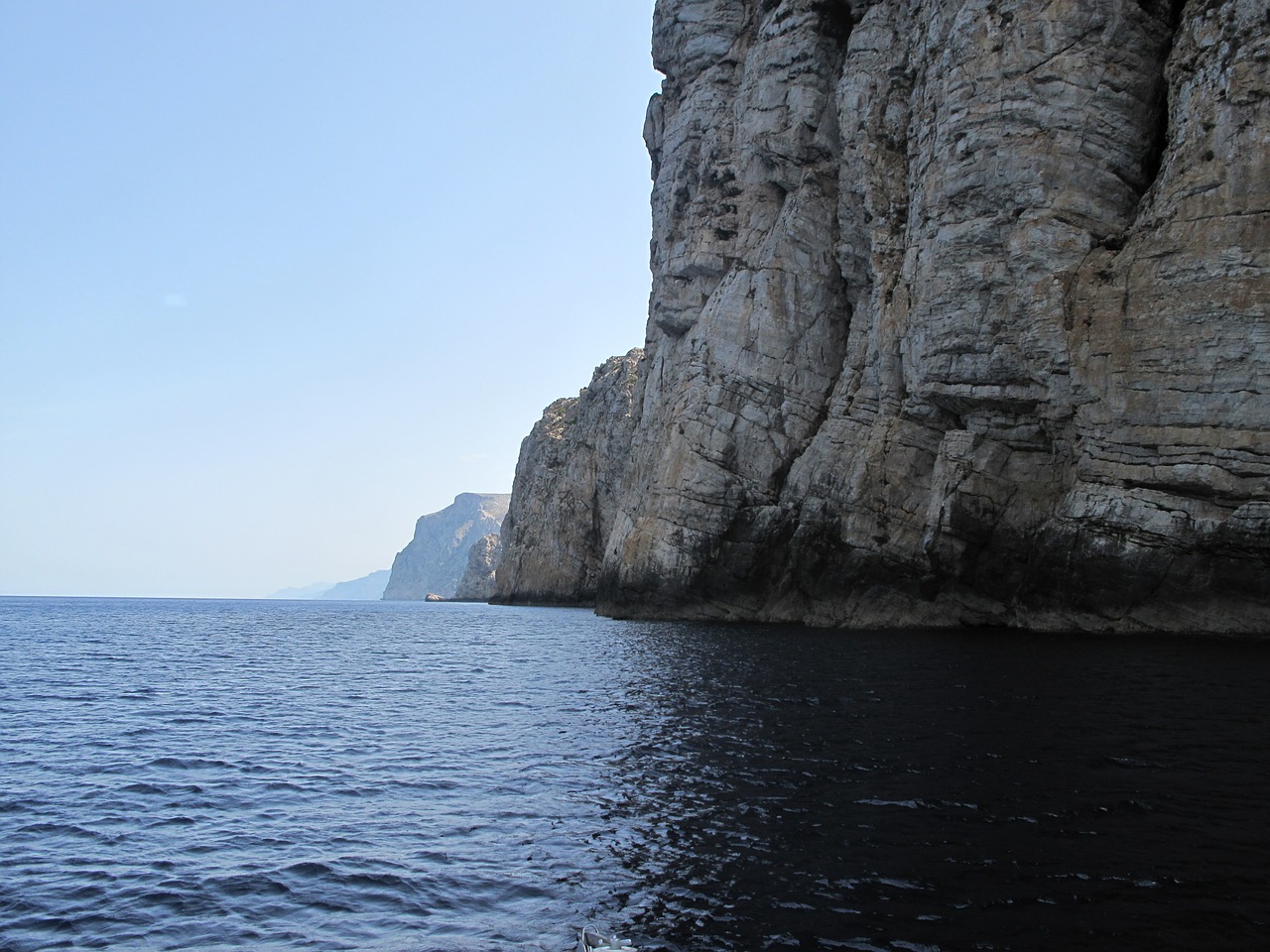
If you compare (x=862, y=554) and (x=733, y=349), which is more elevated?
(x=733, y=349)

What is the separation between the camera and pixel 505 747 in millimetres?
18625

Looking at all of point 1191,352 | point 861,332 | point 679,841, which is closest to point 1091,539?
point 1191,352

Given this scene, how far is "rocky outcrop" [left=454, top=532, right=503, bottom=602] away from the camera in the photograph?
17625cm

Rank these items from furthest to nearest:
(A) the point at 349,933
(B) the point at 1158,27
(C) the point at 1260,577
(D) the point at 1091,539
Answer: (B) the point at 1158,27, (D) the point at 1091,539, (C) the point at 1260,577, (A) the point at 349,933

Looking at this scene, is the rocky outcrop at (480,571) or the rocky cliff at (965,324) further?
the rocky outcrop at (480,571)

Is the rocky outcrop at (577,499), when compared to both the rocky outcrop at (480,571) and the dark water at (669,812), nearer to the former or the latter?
the dark water at (669,812)

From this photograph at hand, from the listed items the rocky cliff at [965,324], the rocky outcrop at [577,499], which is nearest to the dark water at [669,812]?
the rocky cliff at [965,324]

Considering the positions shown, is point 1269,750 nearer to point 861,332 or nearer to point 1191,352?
point 1191,352

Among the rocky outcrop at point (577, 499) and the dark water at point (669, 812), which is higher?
the rocky outcrop at point (577, 499)

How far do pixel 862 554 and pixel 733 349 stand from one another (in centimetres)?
1519

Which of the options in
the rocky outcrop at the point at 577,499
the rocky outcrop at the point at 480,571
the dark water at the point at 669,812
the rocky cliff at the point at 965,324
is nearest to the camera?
the dark water at the point at 669,812

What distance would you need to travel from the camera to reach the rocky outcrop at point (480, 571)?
17625cm

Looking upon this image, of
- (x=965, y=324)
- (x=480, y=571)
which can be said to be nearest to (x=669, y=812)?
(x=965, y=324)

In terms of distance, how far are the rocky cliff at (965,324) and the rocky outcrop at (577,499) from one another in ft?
86.2
